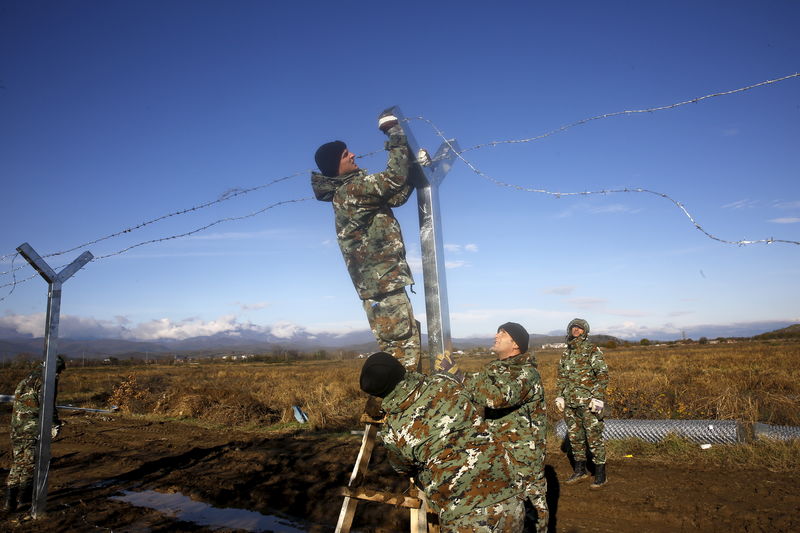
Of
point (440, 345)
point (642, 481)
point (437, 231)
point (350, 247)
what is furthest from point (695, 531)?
point (350, 247)

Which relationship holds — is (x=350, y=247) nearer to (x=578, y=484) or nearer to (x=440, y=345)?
(x=440, y=345)

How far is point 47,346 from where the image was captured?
6957mm

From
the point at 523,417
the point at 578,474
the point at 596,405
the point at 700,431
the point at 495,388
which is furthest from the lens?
the point at 700,431

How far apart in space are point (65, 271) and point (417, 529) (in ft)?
20.0

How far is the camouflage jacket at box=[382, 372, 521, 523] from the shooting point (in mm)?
3137

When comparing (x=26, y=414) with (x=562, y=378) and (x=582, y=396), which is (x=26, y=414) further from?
(x=582, y=396)

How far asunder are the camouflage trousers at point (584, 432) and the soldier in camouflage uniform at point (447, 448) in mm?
4937

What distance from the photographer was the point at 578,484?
7922 mm

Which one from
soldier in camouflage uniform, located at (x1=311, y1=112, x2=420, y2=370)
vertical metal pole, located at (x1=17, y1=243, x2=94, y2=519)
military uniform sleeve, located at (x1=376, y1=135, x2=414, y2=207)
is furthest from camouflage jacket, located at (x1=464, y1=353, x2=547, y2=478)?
vertical metal pole, located at (x1=17, y1=243, x2=94, y2=519)

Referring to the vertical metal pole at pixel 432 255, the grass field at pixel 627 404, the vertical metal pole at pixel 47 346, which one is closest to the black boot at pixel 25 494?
the vertical metal pole at pixel 47 346

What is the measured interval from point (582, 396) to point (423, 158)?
5.33 m

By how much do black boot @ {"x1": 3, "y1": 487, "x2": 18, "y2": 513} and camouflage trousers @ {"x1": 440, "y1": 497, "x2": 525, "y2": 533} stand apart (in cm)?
811

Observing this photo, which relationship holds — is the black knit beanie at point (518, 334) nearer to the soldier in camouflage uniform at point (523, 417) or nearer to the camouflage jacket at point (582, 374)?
the soldier in camouflage uniform at point (523, 417)

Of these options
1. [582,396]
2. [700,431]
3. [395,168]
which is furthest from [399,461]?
[700,431]
